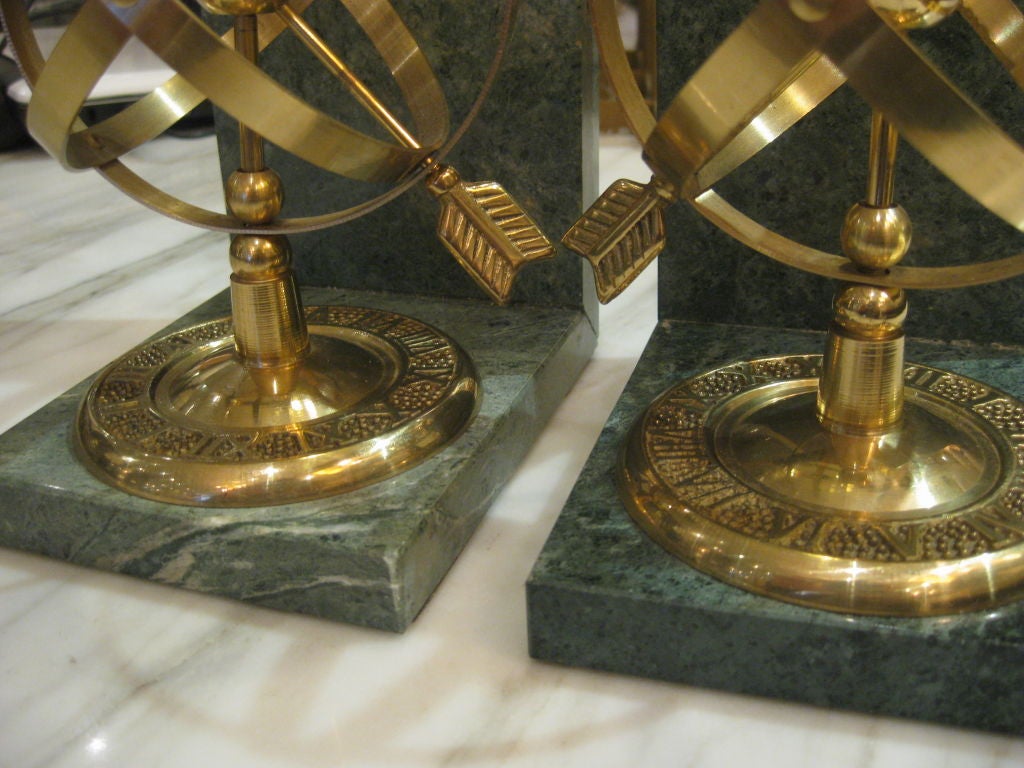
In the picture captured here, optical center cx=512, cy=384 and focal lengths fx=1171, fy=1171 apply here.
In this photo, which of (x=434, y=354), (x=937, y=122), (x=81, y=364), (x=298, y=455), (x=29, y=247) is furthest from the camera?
(x=29, y=247)

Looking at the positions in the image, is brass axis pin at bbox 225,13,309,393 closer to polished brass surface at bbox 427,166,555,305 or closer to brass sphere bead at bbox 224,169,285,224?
brass sphere bead at bbox 224,169,285,224

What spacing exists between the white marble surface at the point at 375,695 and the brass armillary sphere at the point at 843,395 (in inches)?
2.8

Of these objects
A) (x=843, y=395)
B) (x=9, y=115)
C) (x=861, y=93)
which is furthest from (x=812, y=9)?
(x=9, y=115)

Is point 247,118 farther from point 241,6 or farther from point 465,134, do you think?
point 465,134

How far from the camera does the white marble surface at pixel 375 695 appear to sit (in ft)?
1.88

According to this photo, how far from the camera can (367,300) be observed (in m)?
1.04

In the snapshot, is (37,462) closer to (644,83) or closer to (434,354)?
(434,354)

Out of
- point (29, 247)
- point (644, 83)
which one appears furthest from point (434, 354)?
point (644, 83)

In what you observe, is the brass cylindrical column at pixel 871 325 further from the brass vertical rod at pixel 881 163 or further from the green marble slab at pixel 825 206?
the green marble slab at pixel 825 206

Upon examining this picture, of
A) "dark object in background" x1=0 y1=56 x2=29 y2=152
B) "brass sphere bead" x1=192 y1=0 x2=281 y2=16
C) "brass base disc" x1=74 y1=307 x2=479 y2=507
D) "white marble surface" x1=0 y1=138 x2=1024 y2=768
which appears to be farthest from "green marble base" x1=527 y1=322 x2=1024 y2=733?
"dark object in background" x1=0 y1=56 x2=29 y2=152

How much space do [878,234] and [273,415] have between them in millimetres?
396

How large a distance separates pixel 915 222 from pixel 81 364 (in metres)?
0.69

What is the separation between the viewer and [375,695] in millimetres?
618

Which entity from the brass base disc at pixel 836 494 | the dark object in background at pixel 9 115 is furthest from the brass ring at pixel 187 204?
the dark object in background at pixel 9 115
